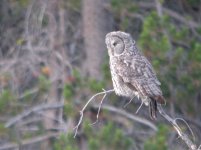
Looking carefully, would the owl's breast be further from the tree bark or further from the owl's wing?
the tree bark

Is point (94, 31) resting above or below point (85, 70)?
above

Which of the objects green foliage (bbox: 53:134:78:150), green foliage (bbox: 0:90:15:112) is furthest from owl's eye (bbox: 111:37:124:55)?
green foliage (bbox: 0:90:15:112)

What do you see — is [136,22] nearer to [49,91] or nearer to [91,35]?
[91,35]

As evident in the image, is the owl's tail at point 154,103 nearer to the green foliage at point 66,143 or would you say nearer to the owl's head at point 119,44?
the owl's head at point 119,44

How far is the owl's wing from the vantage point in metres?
6.38

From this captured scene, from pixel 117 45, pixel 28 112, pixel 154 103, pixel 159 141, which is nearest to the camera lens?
pixel 154 103

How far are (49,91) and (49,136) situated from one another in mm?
723

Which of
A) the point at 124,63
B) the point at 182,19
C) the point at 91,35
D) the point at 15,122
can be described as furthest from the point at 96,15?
the point at 124,63

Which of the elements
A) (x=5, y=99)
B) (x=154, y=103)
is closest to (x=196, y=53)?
(x=5, y=99)

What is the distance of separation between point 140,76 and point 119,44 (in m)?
0.38

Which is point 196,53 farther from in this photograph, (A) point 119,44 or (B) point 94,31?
(A) point 119,44

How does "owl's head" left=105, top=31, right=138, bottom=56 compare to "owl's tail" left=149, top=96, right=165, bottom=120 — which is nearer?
"owl's tail" left=149, top=96, right=165, bottom=120

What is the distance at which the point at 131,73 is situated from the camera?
21.9ft

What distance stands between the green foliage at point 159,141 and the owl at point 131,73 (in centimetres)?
249
